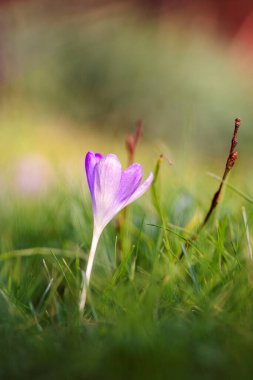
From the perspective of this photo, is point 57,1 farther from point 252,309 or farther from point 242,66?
point 252,309

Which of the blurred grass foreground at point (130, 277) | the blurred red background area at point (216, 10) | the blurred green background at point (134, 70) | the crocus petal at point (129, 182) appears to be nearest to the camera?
the blurred grass foreground at point (130, 277)

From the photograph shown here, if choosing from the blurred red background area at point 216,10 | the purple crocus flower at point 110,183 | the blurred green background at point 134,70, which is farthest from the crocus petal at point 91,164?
the blurred red background area at point 216,10

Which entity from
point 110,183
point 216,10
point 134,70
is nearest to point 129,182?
point 110,183

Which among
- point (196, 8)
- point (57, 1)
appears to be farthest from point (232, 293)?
point (196, 8)

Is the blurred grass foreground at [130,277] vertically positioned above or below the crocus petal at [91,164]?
below

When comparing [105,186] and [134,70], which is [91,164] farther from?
[134,70]

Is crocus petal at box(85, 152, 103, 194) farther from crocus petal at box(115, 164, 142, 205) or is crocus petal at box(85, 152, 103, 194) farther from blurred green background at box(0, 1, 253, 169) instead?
blurred green background at box(0, 1, 253, 169)

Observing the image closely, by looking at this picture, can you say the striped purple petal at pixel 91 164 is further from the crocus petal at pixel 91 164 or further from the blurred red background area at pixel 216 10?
the blurred red background area at pixel 216 10

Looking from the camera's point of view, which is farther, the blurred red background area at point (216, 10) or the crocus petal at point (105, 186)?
the blurred red background area at point (216, 10)
